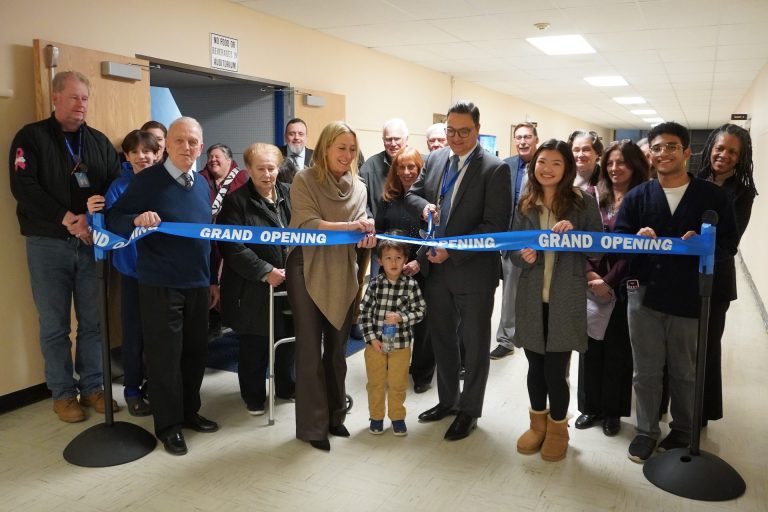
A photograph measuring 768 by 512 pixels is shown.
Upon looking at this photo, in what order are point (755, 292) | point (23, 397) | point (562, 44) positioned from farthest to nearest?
1. point (755, 292)
2. point (562, 44)
3. point (23, 397)

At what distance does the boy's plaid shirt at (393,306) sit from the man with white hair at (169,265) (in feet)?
2.89

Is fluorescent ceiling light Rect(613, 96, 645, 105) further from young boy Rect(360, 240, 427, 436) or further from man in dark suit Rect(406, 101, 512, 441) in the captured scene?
young boy Rect(360, 240, 427, 436)

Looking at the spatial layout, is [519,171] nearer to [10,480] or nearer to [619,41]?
[619,41]

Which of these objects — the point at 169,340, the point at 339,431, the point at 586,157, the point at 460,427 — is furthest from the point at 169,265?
the point at 586,157

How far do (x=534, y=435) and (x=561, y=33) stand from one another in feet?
15.3

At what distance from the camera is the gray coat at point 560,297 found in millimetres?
2916

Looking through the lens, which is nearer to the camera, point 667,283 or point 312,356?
point 667,283

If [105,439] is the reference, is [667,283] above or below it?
above

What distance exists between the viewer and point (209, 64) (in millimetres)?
4988

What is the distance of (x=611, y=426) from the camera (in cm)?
338

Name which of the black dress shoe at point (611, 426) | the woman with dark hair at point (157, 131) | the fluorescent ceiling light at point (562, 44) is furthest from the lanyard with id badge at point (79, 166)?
the fluorescent ceiling light at point (562, 44)

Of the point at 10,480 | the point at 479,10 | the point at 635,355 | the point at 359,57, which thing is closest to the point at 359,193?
the point at 635,355

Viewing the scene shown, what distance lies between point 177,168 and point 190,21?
88.7 inches

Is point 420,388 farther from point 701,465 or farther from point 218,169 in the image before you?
point 218,169
